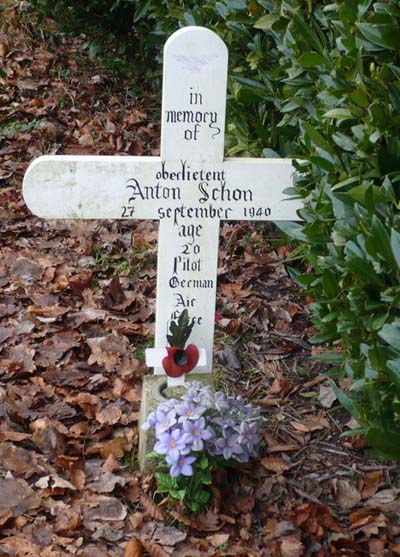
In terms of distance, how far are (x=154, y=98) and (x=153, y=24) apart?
2.27 ft

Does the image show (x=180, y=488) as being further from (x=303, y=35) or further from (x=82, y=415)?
(x=303, y=35)

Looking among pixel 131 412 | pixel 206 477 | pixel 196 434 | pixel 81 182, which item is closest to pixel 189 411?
pixel 196 434

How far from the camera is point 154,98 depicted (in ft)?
20.3

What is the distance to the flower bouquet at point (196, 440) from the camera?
2.53 meters

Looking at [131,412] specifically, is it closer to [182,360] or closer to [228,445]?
[182,360]

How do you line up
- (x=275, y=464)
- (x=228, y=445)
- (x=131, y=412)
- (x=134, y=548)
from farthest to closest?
(x=131, y=412), (x=275, y=464), (x=228, y=445), (x=134, y=548)

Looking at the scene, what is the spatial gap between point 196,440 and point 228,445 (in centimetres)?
13

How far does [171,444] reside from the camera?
253 centimetres

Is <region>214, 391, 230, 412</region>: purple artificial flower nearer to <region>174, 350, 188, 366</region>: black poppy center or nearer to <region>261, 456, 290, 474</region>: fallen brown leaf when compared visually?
<region>174, 350, 188, 366</region>: black poppy center

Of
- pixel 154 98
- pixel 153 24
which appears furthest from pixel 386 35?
pixel 154 98

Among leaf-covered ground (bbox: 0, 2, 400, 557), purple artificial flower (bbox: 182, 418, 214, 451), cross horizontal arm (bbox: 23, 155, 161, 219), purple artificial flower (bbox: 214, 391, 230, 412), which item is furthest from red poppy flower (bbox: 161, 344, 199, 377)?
cross horizontal arm (bbox: 23, 155, 161, 219)

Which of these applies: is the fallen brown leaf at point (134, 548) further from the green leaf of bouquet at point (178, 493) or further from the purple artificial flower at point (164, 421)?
the purple artificial flower at point (164, 421)

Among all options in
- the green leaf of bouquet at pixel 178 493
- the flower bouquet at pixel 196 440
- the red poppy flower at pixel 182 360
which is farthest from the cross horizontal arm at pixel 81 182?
the green leaf of bouquet at pixel 178 493

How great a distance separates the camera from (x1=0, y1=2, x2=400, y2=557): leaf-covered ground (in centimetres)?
260
